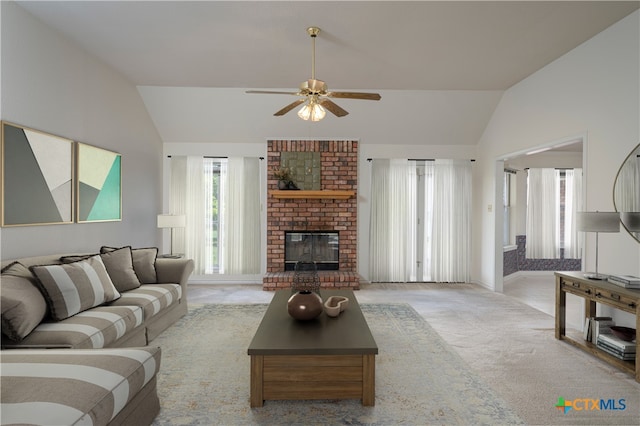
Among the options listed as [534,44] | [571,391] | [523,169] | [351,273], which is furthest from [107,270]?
[523,169]

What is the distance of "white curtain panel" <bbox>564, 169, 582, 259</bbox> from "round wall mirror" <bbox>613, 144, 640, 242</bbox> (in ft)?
14.2

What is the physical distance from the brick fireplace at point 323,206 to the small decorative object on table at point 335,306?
2934 mm

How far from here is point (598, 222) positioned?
3014 mm

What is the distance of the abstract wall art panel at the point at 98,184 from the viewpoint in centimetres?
372

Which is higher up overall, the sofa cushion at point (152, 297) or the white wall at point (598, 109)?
the white wall at point (598, 109)

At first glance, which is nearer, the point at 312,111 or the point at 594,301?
the point at 312,111

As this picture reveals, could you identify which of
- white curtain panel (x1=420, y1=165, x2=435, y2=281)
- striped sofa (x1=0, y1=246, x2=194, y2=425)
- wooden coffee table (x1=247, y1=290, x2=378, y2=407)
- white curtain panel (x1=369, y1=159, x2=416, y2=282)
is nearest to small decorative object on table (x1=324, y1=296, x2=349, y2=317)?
wooden coffee table (x1=247, y1=290, x2=378, y2=407)

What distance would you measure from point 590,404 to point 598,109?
2793 millimetres

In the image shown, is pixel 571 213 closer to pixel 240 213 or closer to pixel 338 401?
pixel 240 213

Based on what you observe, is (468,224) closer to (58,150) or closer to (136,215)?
(136,215)

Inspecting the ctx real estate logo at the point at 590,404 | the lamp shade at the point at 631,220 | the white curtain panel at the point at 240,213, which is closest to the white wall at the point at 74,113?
the white curtain panel at the point at 240,213

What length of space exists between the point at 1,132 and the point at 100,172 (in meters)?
1.31

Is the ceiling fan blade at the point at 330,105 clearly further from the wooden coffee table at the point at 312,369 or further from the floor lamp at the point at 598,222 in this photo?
the floor lamp at the point at 598,222

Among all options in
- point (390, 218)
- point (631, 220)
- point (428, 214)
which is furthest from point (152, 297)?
point (428, 214)
